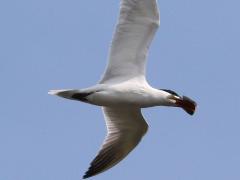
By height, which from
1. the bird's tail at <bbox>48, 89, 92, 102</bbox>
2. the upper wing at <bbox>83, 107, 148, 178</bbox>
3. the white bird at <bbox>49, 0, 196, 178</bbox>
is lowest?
the upper wing at <bbox>83, 107, 148, 178</bbox>

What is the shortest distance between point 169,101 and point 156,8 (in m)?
1.67

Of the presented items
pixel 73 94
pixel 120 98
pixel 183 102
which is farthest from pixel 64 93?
pixel 183 102

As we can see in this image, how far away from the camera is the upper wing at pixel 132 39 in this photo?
15.3 metres

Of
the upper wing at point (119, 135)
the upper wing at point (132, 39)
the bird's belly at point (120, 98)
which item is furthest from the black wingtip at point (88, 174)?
the upper wing at point (132, 39)

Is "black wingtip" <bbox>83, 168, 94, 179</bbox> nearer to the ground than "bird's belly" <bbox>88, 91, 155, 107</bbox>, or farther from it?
nearer to the ground

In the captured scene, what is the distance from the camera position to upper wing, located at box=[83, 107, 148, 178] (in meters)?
16.8

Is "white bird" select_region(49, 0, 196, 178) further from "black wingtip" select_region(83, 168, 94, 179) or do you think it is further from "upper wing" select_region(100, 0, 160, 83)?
"black wingtip" select_region(83, 168, 94, 179)

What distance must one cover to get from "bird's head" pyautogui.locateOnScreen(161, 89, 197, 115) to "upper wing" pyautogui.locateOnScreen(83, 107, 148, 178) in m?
1.22

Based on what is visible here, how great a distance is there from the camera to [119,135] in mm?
17156

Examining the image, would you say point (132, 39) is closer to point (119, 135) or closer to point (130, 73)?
point (130, 73)

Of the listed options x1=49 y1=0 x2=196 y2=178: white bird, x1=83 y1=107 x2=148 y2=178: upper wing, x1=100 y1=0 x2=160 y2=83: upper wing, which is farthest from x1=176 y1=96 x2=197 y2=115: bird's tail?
x1=83 y1=107 x2=148 y2=178: upper wing

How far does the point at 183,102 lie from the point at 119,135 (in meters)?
2.02

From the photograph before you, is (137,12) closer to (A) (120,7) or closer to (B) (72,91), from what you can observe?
(A) (120,7)

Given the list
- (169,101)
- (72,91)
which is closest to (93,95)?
(72,91)
